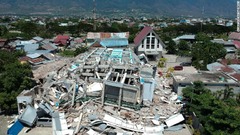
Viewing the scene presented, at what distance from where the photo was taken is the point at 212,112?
43.3ft

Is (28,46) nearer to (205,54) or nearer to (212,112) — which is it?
(205,54)

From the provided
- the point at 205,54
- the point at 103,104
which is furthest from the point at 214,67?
the point at 103,104

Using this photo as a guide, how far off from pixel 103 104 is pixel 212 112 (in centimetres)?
698

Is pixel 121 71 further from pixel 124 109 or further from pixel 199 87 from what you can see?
pixel 199 87

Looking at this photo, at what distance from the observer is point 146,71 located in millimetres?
21422

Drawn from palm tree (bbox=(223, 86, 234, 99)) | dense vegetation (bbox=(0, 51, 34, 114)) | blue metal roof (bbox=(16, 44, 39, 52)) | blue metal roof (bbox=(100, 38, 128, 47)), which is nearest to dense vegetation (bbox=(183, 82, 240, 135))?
palm tree (bbox=(223, 86, 234, 99))

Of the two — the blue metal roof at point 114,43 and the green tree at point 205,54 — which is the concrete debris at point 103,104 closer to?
the green tree at point 205,54

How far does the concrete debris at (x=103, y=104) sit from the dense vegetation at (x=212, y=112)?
1506 millimetres

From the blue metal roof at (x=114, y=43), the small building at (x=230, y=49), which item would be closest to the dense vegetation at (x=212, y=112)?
the blue metal roof at (x=114, y=43)

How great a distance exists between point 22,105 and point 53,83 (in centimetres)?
306

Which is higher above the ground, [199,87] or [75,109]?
[199,87]

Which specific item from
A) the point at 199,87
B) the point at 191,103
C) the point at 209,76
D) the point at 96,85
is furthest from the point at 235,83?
the point at 96,85

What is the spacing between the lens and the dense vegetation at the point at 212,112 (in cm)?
1184

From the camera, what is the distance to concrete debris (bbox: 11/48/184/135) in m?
14.6
